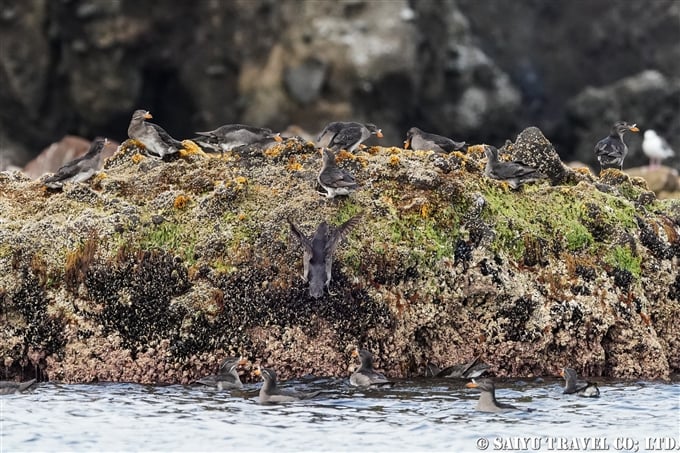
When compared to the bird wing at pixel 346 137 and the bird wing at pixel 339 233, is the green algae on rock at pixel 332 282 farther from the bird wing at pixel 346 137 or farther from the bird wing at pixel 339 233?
the bird wing at pixel 346 137

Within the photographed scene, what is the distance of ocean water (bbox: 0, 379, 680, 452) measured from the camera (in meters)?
10.0

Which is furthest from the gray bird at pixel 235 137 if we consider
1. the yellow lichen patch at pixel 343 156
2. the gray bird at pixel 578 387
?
the gray bird at pixel 578 387

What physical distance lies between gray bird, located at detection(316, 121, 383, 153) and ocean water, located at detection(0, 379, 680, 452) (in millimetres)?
3106

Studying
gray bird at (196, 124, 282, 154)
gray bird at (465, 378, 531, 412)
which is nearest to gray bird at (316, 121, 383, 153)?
gray bird at (196, 124, 282, 154)

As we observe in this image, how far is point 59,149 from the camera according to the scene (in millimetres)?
→ 24766

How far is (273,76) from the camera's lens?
4234 centimetres

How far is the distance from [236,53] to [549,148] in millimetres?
30034

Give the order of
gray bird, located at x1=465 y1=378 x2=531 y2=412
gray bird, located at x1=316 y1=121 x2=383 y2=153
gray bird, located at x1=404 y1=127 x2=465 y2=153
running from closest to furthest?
gray bird, located at x1=465 y1=378 x2=531 y2=412 < gray bird, located at x1=316 y1=121 x2=383 y2=153 < gray bird, located at x1=404 y1=127 x2=465 y2=153

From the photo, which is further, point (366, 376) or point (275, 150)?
point (275, 150)

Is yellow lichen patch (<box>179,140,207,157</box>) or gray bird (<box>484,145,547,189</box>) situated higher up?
yellow lichen patch (<box>179,140,207,157</box>)

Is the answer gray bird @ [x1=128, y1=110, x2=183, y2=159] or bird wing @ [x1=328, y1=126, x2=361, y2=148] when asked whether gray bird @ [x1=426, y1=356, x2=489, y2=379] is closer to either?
bird wing @ [x1=328, y1=126, x2=361, y2=148]

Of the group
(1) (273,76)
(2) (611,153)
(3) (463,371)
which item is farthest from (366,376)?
(1) (273,76)

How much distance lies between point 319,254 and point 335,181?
109cm

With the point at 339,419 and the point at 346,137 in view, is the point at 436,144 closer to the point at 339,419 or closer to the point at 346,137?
the point at 346,137
